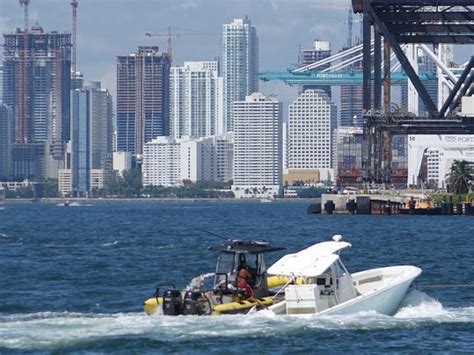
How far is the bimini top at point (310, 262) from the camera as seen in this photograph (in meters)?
38.0

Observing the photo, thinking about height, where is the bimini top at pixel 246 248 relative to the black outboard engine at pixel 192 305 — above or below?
above

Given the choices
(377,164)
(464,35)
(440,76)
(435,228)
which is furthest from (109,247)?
(440,76)

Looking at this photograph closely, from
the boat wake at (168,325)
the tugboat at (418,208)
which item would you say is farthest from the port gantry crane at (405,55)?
the boat wake at (168,325)

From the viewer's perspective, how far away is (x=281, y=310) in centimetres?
3775

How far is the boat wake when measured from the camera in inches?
1390

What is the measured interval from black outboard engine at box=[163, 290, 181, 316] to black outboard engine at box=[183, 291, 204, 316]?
14 centimetres

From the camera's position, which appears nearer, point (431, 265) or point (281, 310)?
point (281, 310)

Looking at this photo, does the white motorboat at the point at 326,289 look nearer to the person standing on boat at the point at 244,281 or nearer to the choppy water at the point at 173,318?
the choppy water at the point at 173,318

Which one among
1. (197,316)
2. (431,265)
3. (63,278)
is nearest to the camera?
(197,316)

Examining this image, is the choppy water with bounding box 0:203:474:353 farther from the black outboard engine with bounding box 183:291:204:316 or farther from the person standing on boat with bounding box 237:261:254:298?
the person standing on boat with bounding box 237:261:254:298

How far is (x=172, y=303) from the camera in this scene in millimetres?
37469

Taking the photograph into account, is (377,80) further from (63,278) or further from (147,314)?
(147,314)

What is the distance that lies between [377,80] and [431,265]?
7439 centimetres

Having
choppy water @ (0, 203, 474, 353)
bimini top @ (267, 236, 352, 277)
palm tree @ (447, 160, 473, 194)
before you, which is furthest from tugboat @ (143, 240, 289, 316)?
palm tree @ (447, 160, 473, 194)
